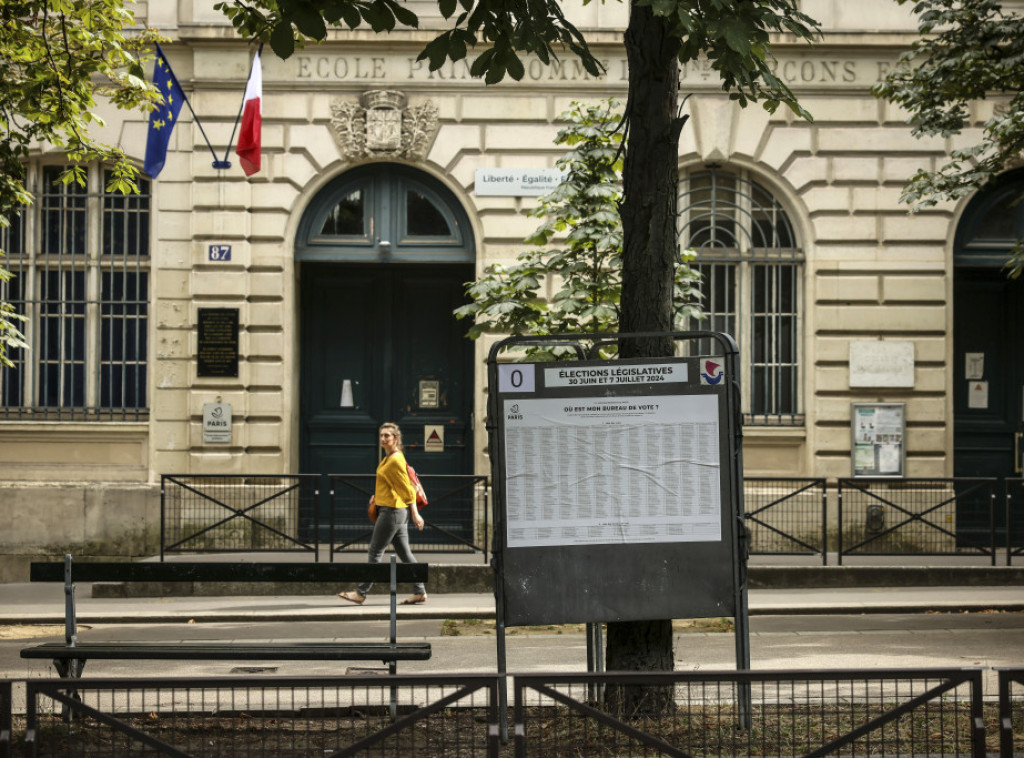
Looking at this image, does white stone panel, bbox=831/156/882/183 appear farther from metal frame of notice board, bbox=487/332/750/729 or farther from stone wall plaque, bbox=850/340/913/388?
metal frame of notice board, bbox=487/332/750/729

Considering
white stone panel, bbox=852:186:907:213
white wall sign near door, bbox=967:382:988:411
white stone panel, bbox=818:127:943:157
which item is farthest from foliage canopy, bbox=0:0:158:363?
white wall sign near door, bbox=967:382:988:411

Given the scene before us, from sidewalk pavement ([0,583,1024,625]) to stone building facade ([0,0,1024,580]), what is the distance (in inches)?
117

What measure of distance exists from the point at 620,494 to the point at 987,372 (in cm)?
1283

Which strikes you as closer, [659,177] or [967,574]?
[659,177]

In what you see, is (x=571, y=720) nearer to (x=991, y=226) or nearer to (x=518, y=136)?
(x=518, y=136)

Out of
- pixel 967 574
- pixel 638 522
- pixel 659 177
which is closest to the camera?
pixel 638 522

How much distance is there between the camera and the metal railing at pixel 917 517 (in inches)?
590

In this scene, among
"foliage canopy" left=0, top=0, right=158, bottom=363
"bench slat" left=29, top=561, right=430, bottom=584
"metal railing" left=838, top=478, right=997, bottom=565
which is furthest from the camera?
"metal railing" left=838, top=478, right=997, bottom=565

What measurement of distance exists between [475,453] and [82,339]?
577cm

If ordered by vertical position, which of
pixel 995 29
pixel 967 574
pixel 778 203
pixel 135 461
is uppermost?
pixel 995 29

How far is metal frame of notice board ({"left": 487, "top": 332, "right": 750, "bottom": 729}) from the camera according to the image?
6.66 meters

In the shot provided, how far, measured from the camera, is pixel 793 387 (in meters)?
17.4

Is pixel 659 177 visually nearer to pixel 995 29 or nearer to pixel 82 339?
pixel 995 29

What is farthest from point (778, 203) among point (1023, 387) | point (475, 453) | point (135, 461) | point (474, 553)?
point (135, 461)
